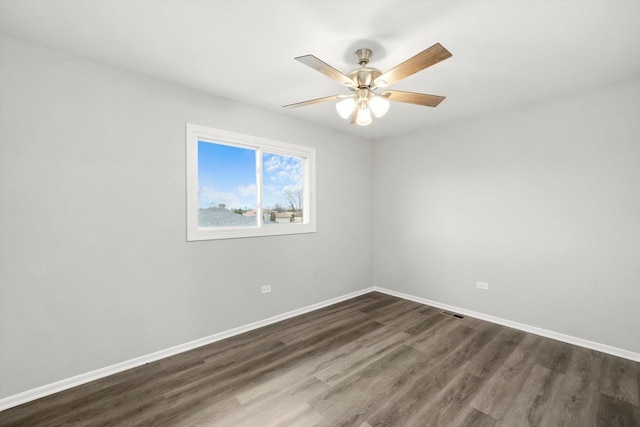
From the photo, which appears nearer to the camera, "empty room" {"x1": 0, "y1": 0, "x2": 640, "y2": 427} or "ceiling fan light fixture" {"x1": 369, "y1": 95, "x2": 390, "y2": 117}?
"empty room" {"x1": 0, "y1": 0, "x2": 640, "y2": 427}

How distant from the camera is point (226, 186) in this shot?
323 centimetres

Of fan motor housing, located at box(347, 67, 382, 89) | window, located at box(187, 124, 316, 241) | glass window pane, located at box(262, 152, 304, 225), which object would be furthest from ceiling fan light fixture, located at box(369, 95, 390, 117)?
glass window pane, located at box(262, 152, 304, 225)

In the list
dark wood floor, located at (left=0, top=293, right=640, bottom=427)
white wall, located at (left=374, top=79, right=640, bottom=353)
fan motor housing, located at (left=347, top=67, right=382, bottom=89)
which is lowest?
dark wood floor, located at (left=0, top=293, right=640, bottom=427)

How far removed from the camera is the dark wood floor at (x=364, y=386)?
1871mm

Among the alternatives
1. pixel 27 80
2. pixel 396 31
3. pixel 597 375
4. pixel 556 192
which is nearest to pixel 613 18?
pixel 396 31

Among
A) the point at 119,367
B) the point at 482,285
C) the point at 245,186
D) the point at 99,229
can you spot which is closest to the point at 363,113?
the point at 245,186

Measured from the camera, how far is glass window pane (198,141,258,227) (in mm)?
3041

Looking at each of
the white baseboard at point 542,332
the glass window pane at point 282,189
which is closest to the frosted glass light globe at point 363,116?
the glass window pane at point 282,189

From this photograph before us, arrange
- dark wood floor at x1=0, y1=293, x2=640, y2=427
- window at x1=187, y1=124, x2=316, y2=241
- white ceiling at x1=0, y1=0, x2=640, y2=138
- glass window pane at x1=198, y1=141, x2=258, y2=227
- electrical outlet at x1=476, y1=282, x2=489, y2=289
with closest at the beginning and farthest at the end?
white ceiling at x1=0, y1=0, x2=640, y2=138, dark wood floor at x1=0, y1=293, x2=640, y2=427, window at x1=187, y1=124, x2=316, y2=241, glass window pane at x1=198, y1=141, x2=258, y2=227, electrical outlet at x1=476, y1=282, x2=489, y2=289

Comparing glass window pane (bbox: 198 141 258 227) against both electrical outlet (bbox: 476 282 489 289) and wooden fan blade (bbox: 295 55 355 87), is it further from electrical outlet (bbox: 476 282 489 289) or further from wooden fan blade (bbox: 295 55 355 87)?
electrical outlet (bbox: 476 282 489 289)

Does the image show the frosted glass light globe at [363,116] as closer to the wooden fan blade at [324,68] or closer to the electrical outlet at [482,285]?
the wooden fan blade at [324,68]

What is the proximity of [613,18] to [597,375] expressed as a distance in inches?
107

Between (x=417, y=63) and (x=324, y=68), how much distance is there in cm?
57

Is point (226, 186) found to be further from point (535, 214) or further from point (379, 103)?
point (535, 214)
